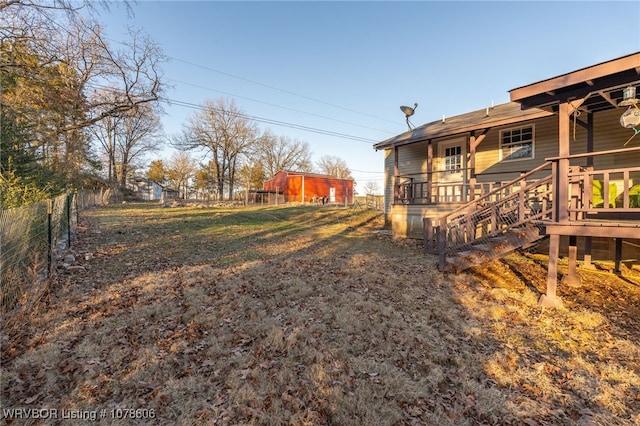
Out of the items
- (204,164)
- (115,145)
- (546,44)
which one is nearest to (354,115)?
(546,44)

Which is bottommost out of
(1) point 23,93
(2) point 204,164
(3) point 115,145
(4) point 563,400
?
(4) point 563,400

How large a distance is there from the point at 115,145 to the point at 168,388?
162ft

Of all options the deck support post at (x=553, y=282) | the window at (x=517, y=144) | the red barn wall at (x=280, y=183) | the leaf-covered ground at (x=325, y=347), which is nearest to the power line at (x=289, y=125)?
the red barn wall at (x=280, y=183)

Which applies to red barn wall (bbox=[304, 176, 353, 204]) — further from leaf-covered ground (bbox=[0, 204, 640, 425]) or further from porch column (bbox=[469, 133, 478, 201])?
leaf-covered ground (bbox=[0, 204, 640, 425])

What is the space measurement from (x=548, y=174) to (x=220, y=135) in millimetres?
37158

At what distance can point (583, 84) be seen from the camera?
5.15m

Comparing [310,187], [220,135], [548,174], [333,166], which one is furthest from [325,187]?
[548,174]

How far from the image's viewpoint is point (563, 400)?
3006mm

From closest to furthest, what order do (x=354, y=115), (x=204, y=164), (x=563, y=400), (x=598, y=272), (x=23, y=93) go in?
(x=563, y=400)
(x=598, y=272)
(x=23, y=93)
(x=354, y=115)
(x=204, y=164)

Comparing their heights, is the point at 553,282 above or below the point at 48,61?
below

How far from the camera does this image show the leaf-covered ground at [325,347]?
2.90 m

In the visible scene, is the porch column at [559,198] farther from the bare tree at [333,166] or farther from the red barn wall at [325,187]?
the bare tree at [333,166]

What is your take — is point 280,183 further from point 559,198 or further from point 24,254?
point 559,198

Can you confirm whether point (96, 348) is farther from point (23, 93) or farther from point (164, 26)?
point (164, 26)
